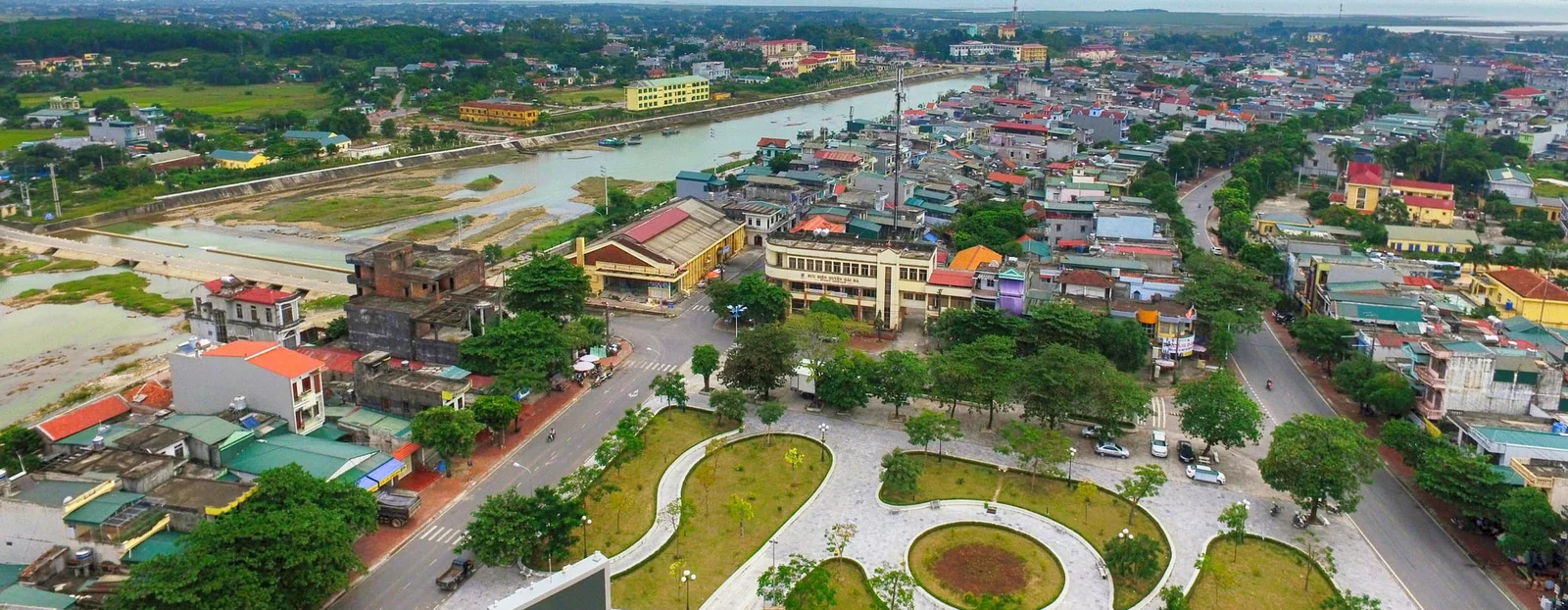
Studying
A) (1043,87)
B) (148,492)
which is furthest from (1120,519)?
(1043,87)

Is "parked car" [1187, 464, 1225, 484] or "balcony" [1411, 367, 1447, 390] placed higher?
"balcony" [1411, 367, 1447, 390]

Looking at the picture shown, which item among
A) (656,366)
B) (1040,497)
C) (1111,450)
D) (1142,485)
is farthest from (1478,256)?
(656,366)

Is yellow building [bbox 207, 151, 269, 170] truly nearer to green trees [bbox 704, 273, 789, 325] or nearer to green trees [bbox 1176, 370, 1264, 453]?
green trees [bbox 704, 273, 789, 325]

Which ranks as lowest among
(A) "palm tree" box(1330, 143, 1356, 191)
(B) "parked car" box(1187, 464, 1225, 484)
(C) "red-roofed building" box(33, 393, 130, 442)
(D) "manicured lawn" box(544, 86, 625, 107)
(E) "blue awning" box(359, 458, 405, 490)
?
(B) "parked car" box(1187, 464, 1225, 484)

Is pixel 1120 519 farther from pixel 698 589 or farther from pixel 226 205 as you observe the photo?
pixel 226 205

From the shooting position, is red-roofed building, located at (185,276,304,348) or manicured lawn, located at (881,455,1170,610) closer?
manicured lawn, located at (881,455,1170,610)

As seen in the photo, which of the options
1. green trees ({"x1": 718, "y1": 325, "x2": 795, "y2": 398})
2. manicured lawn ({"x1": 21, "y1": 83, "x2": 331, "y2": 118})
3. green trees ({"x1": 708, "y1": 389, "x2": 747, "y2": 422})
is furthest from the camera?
manicured lawn ({"x1": 21, "y1": 83, "x2": 331, "y2": 118})

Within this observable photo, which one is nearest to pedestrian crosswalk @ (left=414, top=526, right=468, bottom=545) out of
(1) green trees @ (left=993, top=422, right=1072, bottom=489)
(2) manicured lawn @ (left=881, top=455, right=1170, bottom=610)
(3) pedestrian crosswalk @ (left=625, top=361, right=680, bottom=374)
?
(2) manicured lawn @ (left=881, top=455, right=1170, bottom=610)
